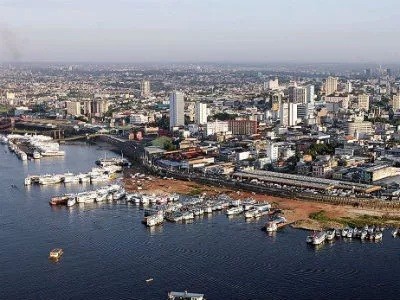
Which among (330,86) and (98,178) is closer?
(98,178)

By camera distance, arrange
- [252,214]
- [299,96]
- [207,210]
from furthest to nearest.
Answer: [299,96]
[207,210]
[252,214]

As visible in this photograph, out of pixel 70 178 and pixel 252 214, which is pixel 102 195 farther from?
pixel 252 214

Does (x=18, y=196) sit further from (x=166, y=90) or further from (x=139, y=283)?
(x=166, y=90)

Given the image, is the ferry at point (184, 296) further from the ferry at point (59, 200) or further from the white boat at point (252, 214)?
the ferry at point (59, 200)

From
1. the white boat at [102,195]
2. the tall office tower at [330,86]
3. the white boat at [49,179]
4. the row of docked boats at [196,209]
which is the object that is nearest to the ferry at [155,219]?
the row of docked boats at [196,209]

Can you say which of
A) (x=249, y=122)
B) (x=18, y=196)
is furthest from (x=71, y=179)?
(x=249, y=122)

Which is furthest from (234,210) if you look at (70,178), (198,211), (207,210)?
(70,178)
